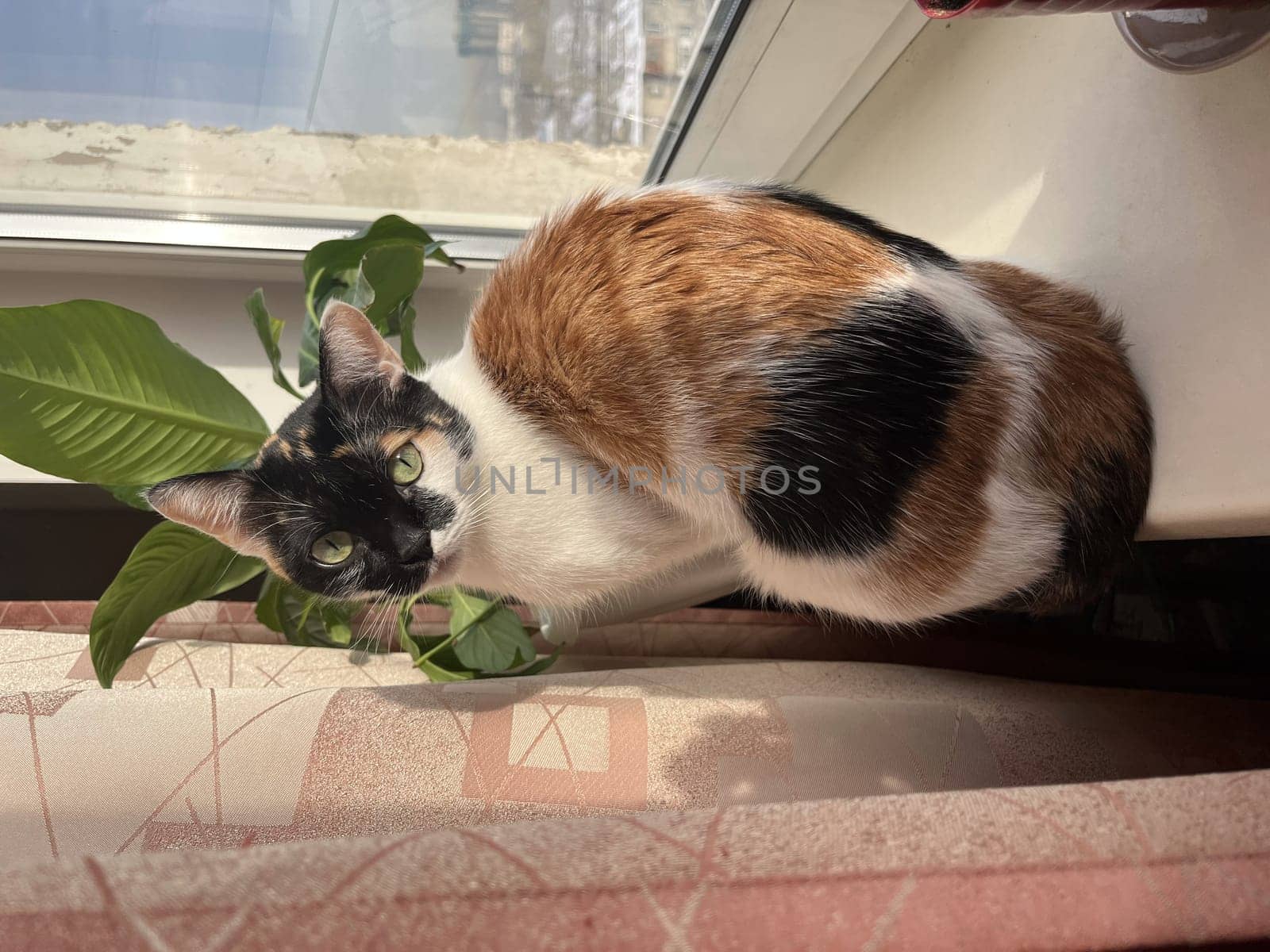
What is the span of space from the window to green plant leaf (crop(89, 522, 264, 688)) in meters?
0.57

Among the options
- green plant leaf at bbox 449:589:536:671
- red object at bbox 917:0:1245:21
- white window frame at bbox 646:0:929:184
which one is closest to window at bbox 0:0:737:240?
white window frame at bbox 646:0:929:184

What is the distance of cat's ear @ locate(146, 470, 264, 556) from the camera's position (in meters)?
0.61

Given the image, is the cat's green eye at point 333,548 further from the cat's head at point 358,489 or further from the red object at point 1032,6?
the red object at point 1032,6

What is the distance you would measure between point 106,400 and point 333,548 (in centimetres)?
25

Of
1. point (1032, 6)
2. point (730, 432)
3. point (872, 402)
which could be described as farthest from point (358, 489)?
point (1032, 6)

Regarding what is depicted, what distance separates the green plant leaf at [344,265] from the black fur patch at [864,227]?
396mm

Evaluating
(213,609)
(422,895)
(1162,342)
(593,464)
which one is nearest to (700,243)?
(593,464)

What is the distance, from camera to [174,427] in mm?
715

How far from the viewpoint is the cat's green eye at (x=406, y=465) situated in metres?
0.65

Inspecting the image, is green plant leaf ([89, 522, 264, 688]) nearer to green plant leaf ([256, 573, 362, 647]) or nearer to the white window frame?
green plant leaf ([256, 573, 362, 647])

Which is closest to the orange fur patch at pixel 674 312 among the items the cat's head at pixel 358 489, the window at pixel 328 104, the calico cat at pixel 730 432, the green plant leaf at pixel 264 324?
the calico cat at pixel 730 432

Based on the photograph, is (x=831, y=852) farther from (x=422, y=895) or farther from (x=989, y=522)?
(x=989, y=522)

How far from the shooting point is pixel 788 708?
0.63 m

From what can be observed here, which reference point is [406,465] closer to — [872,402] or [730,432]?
[730,432]
